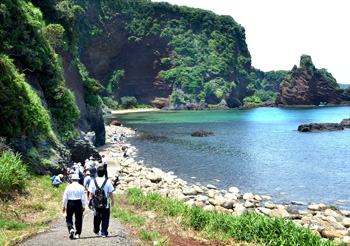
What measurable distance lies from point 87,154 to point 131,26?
139m

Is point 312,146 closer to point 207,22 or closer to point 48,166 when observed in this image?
point 48,166

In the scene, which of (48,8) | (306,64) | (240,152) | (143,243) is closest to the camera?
(143,243)

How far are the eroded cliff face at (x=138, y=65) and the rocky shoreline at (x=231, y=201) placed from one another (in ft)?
426

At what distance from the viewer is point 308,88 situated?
14788cm

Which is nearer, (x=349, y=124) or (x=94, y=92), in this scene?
(x=94, y=92)

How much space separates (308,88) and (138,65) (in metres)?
96.0

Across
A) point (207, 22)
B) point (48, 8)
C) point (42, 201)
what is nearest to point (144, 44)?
point (207, 22)

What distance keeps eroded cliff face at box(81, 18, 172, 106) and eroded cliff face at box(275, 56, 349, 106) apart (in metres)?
68.8

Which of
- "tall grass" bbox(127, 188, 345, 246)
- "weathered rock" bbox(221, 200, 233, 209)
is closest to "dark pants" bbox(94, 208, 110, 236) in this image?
"tall grass" bbox(127, 188, 345, 246)

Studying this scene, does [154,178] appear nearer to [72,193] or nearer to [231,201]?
[231,201]

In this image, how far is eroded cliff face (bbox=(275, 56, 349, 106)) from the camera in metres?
147

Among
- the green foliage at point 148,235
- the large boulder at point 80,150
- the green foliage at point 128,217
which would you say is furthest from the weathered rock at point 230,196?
the large boulder at point 80,150

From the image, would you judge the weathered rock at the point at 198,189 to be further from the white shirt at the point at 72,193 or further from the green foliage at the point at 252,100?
the green foliage at the point at 252,100

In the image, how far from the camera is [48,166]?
16.7 meters
